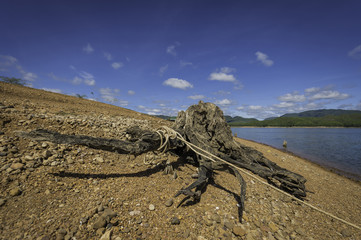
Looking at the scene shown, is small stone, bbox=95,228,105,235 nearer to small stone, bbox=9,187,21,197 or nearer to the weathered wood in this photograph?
the weathered wood

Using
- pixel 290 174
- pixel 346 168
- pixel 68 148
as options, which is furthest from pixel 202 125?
pixel 346 168

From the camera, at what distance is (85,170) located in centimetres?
312

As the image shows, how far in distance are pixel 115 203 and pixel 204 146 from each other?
7.57ft

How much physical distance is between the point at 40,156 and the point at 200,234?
3526mm

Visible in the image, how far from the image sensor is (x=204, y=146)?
369cm

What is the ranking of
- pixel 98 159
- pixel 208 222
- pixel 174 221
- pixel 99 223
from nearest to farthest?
pixel 99 223 < pixel 174 221 < pixel 208 222 < pixel 98 159

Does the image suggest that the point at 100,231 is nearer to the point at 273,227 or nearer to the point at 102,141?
the point at 102,141

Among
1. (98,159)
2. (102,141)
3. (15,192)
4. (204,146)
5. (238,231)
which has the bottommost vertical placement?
(238,231)

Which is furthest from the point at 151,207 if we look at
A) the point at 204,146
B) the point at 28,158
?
the point at 28,158

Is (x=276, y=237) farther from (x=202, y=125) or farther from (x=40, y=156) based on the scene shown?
(x=40, y=156)

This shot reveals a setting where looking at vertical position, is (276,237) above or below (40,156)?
below

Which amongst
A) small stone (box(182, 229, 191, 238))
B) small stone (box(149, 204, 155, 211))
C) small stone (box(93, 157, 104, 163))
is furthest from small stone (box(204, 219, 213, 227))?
small stone (box(93, 157, 104, 163))

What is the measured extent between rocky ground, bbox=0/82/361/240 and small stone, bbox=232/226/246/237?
0.02 metres

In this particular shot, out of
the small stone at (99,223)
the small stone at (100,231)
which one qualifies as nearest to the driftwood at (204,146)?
the small stone at (99,223)
